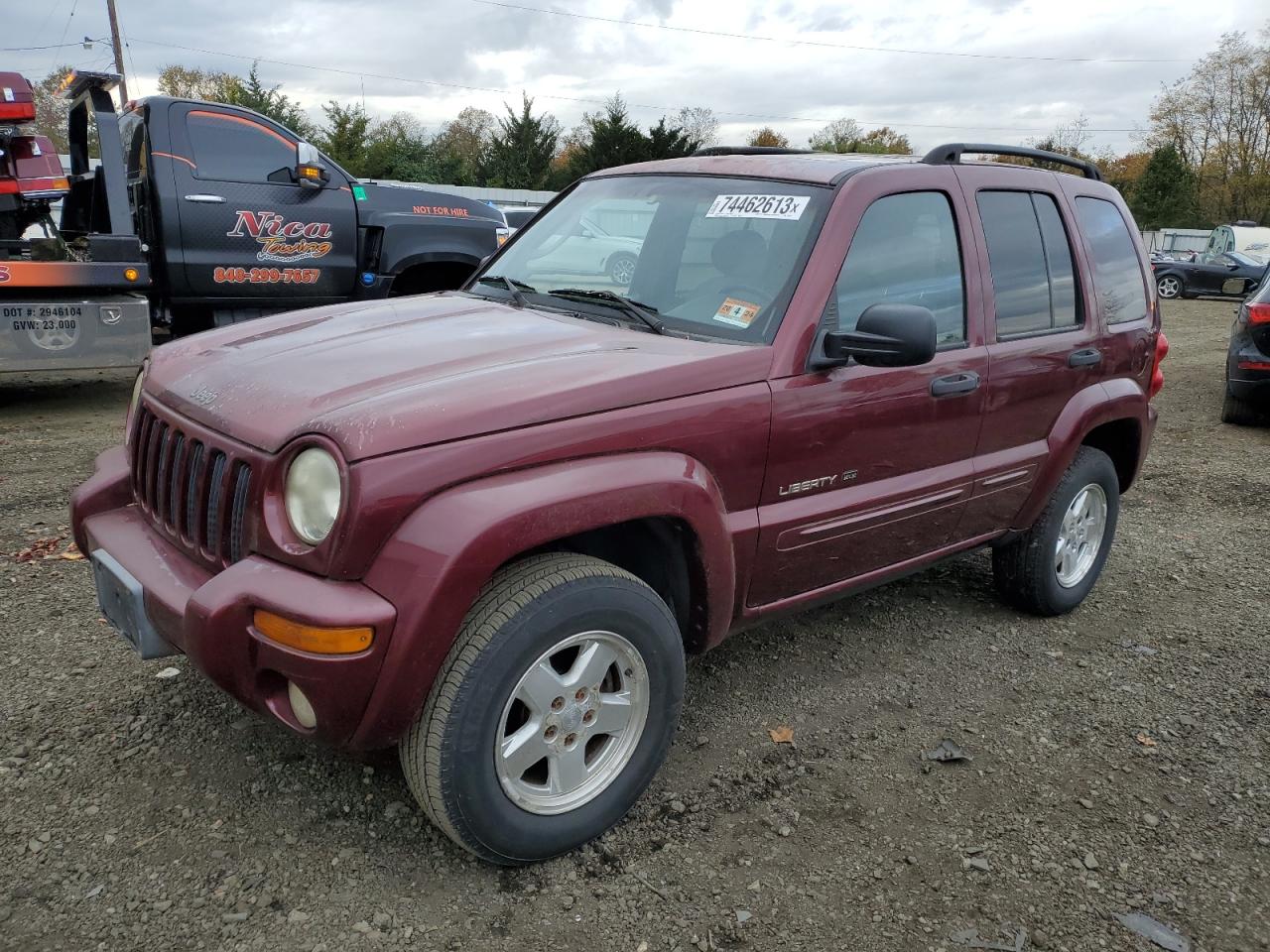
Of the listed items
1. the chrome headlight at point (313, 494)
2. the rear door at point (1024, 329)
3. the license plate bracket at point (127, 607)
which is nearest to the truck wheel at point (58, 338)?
the license plate bracket at point (127, 607)

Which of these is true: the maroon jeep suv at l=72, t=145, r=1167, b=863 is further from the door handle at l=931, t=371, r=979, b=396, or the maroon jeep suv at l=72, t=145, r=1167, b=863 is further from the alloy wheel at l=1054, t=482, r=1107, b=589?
the alloy wheel at l=1054, t=482, r=1107, b=589

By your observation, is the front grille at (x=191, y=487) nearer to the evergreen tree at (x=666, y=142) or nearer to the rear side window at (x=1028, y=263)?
the rear side window at (x=1028, y=263)

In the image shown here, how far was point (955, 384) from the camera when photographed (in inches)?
132

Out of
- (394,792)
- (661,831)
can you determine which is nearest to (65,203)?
(394,792)

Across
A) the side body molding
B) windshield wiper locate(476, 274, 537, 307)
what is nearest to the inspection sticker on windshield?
windshield wiper locate(476, 274, 537, 307)

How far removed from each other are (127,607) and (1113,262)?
3923mm

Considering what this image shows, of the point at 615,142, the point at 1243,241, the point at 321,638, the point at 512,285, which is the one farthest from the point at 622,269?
the point at 615,142

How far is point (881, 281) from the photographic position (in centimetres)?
321

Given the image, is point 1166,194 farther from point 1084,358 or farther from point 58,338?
point 58,338

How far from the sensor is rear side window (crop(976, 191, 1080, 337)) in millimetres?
3605

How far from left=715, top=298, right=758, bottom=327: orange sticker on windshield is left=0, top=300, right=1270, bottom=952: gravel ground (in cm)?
134

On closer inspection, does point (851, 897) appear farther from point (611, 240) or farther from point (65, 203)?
point (65, 203)

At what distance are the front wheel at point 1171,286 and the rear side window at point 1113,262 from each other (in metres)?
21.5

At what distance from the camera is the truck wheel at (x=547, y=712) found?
2285 mm
